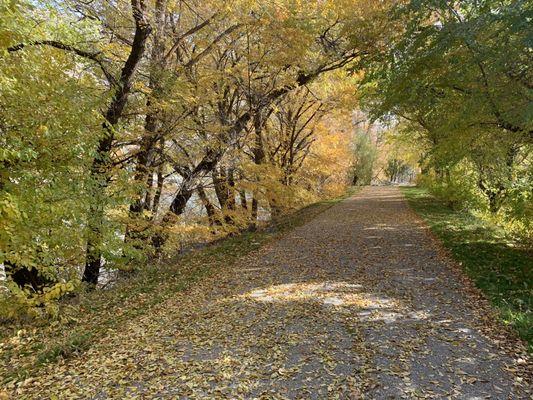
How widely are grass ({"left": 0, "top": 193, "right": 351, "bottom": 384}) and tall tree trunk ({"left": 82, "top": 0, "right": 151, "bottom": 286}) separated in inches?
40.9

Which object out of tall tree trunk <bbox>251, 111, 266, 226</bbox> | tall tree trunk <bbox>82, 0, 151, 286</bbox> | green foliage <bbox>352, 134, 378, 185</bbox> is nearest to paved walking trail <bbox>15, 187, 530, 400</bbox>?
tall tree trunk <bbox>82, 0, 151, 286</bbox>

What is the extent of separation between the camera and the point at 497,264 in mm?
7379

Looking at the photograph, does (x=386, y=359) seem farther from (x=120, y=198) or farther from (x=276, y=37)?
(x=276, y=37)

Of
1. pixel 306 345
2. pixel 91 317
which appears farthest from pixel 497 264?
pixel 91 317

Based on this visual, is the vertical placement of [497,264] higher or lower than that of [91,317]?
lower

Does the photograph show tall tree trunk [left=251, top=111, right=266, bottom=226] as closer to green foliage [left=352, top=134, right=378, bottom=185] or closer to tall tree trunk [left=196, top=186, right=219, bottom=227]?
tall tree trunk [left=196, top=186, right=219, bottom=227]

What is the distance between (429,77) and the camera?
796 cm

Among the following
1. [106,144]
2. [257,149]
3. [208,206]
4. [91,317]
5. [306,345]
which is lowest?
[306,345]

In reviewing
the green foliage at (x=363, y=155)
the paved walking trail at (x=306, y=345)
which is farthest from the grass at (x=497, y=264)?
the green foliage at (x=363, y=155)

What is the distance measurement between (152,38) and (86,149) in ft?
15.1

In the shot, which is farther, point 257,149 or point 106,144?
point 257,149

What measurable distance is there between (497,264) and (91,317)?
7.11 m

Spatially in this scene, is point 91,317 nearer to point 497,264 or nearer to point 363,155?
point 497,264

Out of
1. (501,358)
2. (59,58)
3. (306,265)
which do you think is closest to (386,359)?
(501,358)
